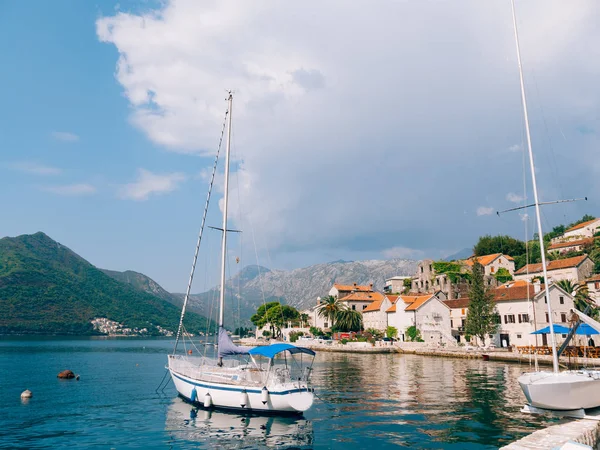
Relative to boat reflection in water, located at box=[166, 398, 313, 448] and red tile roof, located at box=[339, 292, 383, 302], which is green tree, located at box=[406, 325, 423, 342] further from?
boat reflection in water, located at box=[166, 398, 313, 448]

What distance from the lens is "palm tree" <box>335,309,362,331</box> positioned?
110688 mm

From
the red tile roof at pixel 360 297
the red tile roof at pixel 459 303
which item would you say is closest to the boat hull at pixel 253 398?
the red tile roof at pixel 459 303

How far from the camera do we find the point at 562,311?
7438 centimetres

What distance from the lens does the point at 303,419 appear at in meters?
26.0

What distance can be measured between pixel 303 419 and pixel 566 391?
46.9 feet

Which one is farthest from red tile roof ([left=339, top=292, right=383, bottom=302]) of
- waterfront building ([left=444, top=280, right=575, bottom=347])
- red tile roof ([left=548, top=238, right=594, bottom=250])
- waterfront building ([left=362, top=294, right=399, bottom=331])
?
red tile roof ([left=548, top=238, right=594, bottom=250])

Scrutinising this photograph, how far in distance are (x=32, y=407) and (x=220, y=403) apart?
52.4 feet

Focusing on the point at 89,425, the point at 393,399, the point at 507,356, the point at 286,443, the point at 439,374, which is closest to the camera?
the point at 286,443

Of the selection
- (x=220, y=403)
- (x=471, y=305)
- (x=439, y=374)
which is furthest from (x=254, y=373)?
(x=471, y=305)

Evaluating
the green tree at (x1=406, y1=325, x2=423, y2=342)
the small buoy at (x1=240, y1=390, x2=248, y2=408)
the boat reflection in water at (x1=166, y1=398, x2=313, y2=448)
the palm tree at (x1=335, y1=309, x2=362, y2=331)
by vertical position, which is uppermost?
the palm tree at (x1=335, y1=309, x2=362, y2=331)

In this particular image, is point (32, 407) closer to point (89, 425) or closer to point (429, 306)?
point (89, 425)

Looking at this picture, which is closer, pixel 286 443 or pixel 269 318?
pixel 286 443

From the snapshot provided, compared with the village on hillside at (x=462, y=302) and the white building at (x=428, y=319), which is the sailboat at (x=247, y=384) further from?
the white building at (x=428, y=319)

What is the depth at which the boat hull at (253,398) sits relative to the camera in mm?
25078
